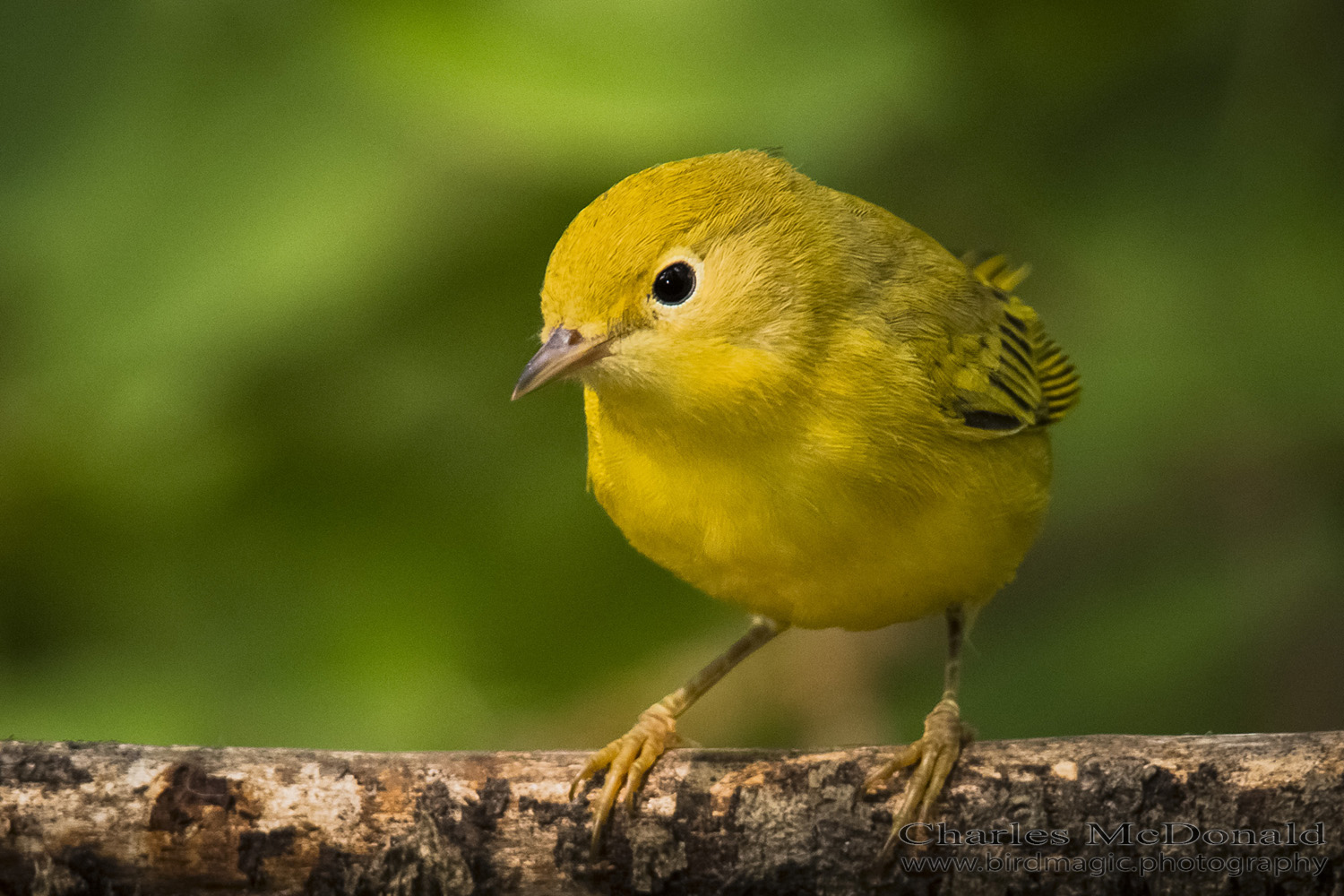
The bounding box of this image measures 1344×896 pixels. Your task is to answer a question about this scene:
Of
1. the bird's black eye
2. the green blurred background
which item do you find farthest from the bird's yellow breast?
the green blurred background

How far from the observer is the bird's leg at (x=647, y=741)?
3137 mm

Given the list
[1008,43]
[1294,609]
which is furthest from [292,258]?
[1294,609]

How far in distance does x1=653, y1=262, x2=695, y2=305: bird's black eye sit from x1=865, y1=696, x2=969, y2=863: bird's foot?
1168 mm

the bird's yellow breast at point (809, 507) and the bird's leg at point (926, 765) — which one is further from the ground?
the bird's yellow breast at point (809, 507)

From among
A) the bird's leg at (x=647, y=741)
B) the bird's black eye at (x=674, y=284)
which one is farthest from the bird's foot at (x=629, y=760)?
the bird's black eye at (x=674, y=284)

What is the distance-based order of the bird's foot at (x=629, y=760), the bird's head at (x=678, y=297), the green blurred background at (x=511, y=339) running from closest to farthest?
the bird's head at (x=678, y=297) → the bird's foot at (x=629, y=760) → the green blurred background at (x=511, y=339)

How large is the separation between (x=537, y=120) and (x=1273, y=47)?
2607 mm

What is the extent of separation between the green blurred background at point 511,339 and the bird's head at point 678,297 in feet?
2.14

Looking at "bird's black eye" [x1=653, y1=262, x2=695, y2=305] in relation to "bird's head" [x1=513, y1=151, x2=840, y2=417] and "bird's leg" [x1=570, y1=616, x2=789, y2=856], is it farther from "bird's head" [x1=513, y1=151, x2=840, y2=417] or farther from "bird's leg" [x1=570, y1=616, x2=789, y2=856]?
"bird's leg" [x1=570, y1=616, x2=789, y2=856]

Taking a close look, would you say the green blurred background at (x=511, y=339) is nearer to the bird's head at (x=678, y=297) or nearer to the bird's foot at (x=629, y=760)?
the bird's head at (x=678, y=297)

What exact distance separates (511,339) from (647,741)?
1.58 meters

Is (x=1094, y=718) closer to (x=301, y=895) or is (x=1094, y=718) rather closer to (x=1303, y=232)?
(x=1303, y=232)

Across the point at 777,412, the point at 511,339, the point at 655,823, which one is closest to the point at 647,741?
the point at 655,823

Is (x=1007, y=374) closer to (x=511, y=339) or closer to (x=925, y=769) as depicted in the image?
(x=925, y=769)
